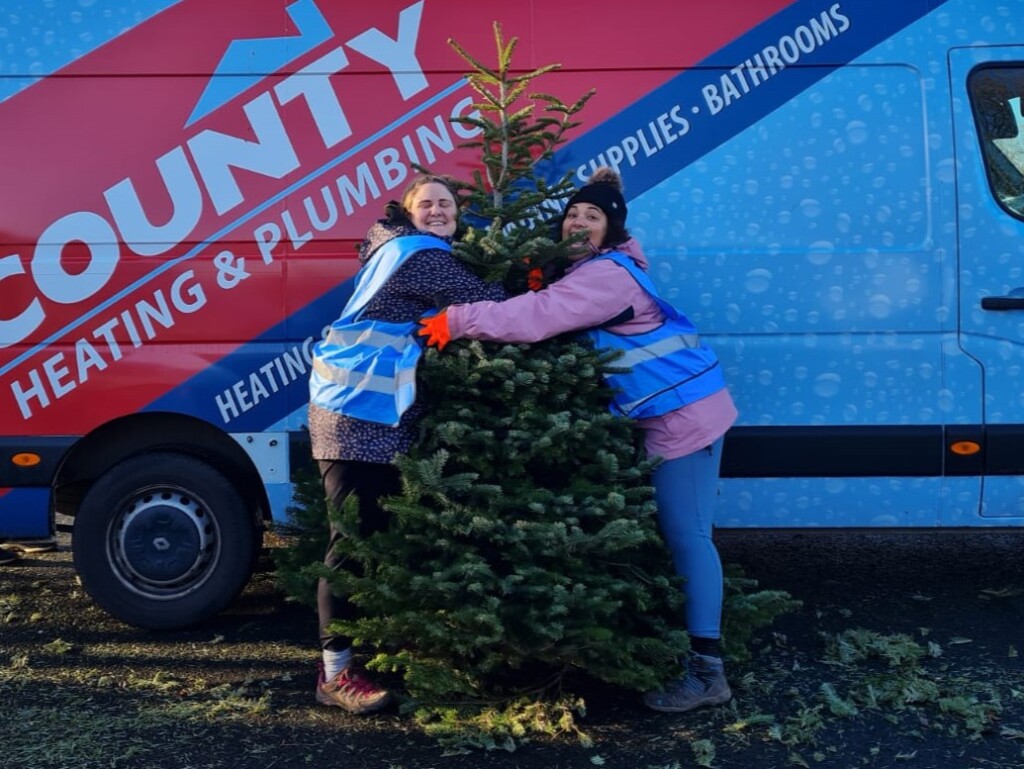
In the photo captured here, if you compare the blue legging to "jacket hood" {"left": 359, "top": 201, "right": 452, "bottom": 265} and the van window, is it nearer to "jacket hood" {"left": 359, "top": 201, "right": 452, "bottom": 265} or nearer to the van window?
"jacket hood" {"left": 359, "top": 201, "right": 452, "bottom": 265}

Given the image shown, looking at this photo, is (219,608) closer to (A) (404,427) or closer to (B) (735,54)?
(A) (404,427)

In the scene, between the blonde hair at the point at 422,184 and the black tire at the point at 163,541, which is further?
the black tire at the point at 163,541

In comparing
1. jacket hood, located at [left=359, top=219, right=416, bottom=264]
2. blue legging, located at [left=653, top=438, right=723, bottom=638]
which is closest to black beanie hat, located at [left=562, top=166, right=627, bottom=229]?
jacket hood, located at [left=359, top=219, right=416, bottom=264]

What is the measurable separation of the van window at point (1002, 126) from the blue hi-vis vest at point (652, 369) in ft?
5.83

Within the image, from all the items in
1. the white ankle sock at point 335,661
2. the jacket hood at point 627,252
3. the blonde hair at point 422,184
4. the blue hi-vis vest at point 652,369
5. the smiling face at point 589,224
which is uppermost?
the blonde hair at point 422,184

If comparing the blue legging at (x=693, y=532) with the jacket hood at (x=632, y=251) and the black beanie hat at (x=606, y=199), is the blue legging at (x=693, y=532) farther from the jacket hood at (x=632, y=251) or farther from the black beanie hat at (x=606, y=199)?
the black beanie hat at (x=606, y=199)

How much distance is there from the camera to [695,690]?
382 cm

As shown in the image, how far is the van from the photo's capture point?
452cm

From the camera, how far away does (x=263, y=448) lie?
15.0 feet

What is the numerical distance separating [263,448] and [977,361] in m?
3.11

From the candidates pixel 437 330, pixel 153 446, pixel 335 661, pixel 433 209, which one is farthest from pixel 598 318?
pixel 153 446

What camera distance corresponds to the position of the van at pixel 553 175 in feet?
14.8

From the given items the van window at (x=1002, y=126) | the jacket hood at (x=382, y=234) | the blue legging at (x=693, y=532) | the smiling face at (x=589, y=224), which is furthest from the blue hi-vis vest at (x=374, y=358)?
the van window at (x=1002, y=126)

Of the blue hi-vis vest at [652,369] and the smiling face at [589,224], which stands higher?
the smiling face at [589,224]
